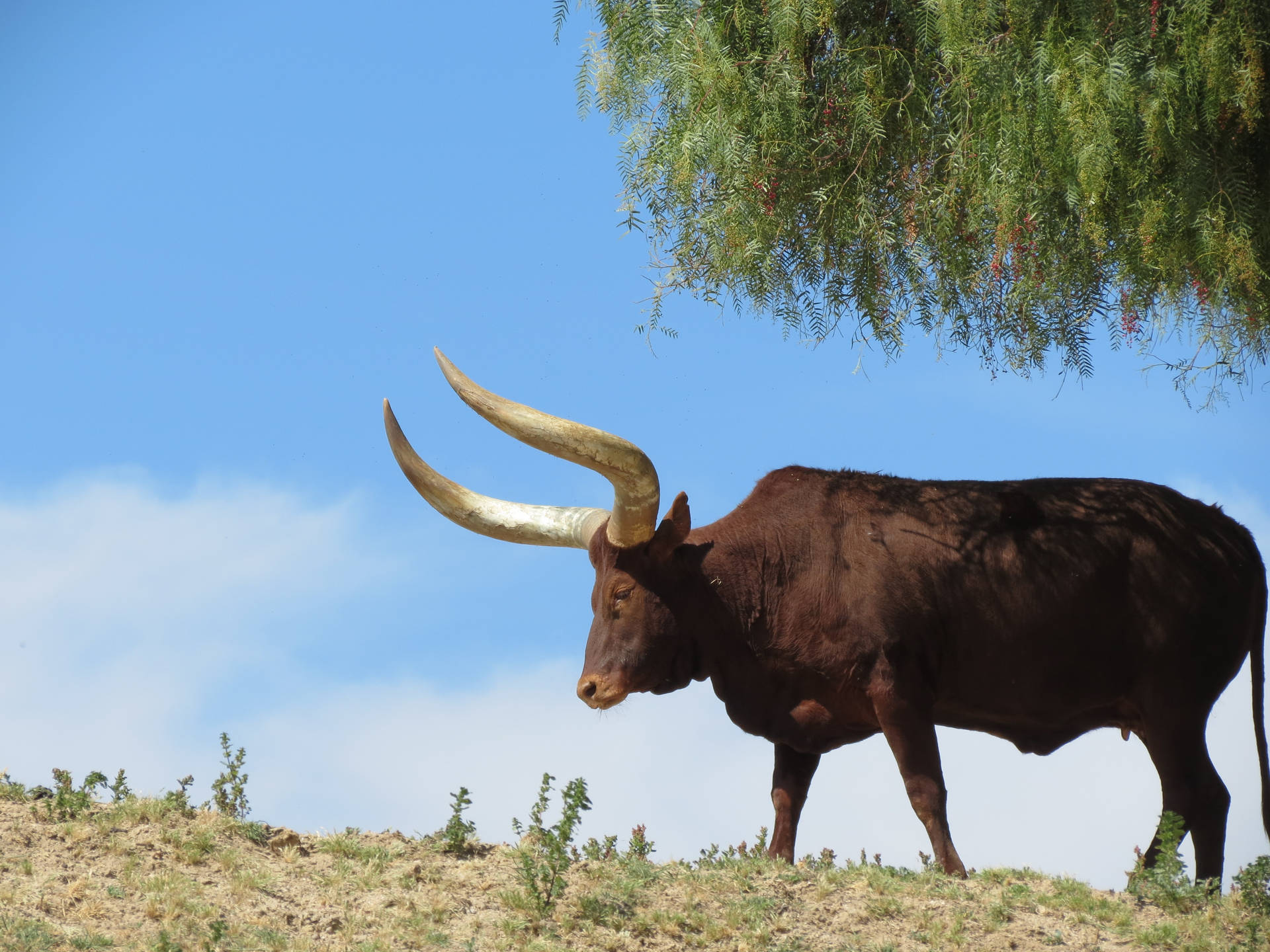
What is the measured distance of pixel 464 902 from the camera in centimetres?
626

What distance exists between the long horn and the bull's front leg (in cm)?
164

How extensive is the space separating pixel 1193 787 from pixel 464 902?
4245mm

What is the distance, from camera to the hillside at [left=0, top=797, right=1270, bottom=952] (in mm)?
5867

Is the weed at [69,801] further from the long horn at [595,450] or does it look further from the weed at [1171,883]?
the weed at [1171,883]

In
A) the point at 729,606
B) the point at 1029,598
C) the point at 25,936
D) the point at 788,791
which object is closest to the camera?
the point at 25,936

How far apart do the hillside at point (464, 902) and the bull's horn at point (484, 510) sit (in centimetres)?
243

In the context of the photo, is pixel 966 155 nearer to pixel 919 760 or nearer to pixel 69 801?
pixel 919 760

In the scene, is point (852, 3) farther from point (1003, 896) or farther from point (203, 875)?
point (203, 875)

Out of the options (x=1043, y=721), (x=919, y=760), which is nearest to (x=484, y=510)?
(x=919, y=760)

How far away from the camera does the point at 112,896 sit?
239 inches

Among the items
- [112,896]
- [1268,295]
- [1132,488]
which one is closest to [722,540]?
[1132,488]

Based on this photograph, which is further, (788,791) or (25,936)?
(788,791)

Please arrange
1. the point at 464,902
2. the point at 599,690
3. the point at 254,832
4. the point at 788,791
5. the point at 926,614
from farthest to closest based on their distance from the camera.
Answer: the point at 788,791 < the point at 599,690 < the point at 926,614 < the point at 254,832 < the point at 464,902

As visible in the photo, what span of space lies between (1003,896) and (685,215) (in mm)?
4779
